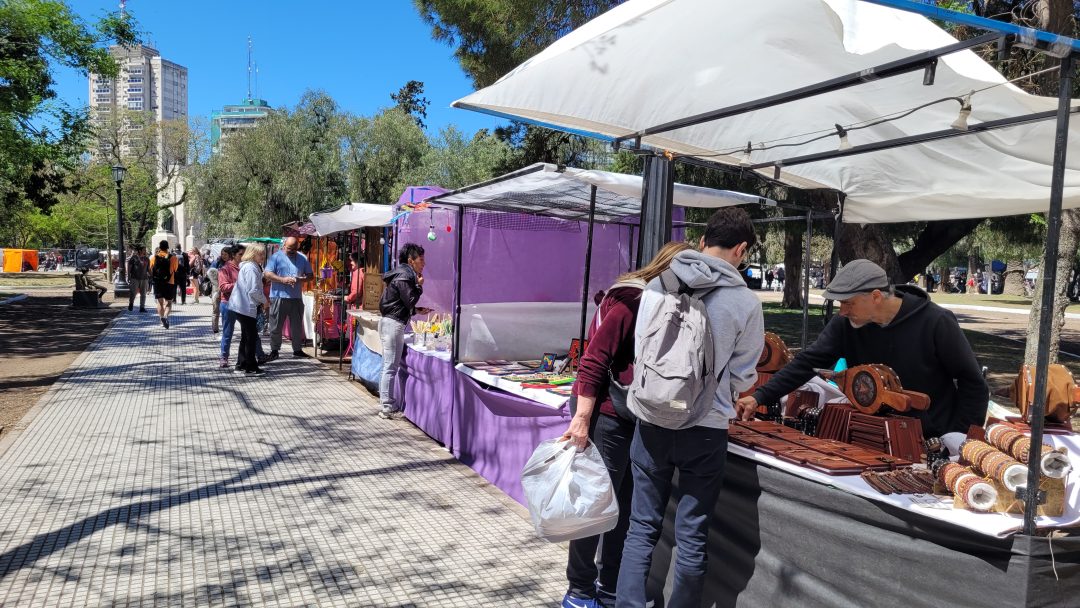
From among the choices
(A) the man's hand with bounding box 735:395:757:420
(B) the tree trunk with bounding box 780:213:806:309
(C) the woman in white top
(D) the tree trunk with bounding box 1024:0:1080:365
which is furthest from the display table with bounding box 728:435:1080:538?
(B) the tree trunk with bounding box 780:213:806:309

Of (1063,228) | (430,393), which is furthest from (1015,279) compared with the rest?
(430,393)

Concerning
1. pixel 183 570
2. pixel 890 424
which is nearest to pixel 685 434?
pixel 890 424

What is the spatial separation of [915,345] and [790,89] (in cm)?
151

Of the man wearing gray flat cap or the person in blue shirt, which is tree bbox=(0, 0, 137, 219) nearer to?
the person in blue shirt

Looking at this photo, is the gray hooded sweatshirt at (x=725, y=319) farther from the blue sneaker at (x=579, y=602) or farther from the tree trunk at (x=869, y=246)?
the tree trunk at (x=869, y=246)

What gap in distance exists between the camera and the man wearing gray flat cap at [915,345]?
3.09m

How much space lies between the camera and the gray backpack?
8.30 feet

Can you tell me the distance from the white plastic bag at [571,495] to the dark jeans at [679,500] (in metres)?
0.13

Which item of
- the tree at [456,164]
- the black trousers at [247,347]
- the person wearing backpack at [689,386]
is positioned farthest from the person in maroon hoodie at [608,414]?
the tree at [456,164]

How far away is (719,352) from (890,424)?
33.2 inches

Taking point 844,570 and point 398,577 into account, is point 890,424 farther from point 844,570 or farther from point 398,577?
point 398,577

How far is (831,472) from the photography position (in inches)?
99.2

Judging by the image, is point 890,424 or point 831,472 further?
point 890,424

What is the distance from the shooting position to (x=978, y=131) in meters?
3.53
